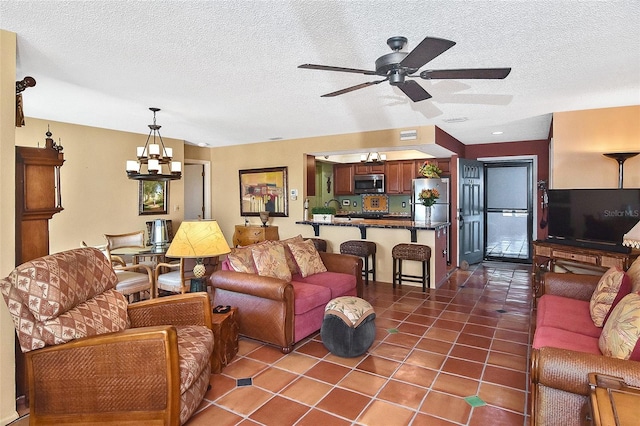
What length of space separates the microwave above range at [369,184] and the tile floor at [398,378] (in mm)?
4495

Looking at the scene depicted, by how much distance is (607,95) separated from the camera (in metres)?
3.80

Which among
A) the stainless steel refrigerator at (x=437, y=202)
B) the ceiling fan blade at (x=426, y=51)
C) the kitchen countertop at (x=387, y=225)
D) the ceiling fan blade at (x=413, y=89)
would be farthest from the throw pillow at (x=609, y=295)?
the stainless steel refrigerator at (x=437, y=202)

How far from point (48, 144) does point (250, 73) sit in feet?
5.39

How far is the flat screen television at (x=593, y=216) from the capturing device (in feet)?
12.8

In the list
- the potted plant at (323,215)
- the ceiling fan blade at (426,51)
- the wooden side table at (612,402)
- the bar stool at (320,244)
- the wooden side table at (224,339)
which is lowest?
the wooden side table at (224,339)

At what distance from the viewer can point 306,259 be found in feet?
13.7

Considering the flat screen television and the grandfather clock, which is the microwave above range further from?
the grandfather clock

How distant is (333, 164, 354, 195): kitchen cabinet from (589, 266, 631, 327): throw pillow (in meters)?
6.45

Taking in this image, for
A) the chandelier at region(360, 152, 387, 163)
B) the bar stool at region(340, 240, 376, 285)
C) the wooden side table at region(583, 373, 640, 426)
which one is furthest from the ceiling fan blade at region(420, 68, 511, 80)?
the chandelier at region(360, 152, 387, 163)

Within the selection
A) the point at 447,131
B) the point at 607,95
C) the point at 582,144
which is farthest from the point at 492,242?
the point at 607,95

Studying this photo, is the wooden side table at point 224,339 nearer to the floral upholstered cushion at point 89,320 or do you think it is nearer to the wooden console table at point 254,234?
the floral upholstered cushion at point 89,320

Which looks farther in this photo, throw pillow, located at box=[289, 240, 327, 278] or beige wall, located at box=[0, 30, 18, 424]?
throw pillow, located at box=[289, 240, 327, 278]

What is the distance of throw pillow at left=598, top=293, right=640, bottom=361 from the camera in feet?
5.88

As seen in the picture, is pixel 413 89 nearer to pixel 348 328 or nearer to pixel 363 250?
pixel 348 328
